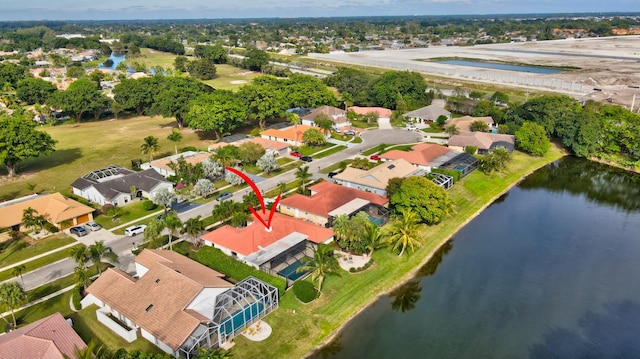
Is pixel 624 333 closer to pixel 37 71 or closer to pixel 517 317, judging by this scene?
pixel 517 317

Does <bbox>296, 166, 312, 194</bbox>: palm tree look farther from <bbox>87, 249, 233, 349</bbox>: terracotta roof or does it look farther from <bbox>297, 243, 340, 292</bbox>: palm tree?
<bbox>87, 249, 233, 349</bbox>: terracotta roof

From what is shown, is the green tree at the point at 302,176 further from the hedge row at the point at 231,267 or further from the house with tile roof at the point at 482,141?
the house with tile roof at the point at 482,141

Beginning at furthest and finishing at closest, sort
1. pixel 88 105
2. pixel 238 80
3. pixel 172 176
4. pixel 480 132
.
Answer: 1. pixel 238 80
2. pixel 88 105
3. pixel 480 132
4. pixel 172 176

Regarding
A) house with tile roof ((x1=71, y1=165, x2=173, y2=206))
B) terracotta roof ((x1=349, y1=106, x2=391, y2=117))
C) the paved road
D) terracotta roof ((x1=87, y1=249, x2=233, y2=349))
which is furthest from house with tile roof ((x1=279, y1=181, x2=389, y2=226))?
terracotta roof ((x1=349, y1=106, x2=391, y2=117))

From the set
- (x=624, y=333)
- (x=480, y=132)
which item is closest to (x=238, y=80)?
(x=480, y=132)

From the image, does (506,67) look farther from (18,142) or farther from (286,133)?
(18,142)

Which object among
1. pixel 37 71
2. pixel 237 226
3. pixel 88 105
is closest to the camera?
pixel 237 226
